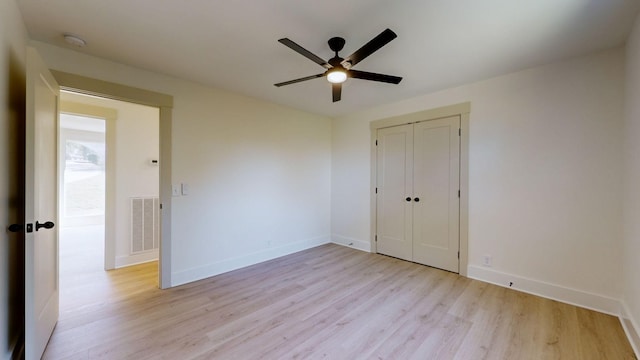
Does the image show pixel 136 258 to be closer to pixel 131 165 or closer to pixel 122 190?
pixel 122 190

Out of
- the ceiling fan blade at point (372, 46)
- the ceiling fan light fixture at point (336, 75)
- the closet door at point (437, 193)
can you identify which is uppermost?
the ceiling fan blade at point (372, 46)

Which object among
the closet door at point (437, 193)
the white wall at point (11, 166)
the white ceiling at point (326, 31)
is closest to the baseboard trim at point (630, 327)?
the closet door at point (437, 193)

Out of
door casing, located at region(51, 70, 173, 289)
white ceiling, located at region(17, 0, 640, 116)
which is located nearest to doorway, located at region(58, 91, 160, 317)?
door casing, located at region(51, 70, 173, 289)

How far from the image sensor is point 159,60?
2.61 meters

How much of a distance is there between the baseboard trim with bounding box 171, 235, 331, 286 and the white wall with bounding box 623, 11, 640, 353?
3.67m

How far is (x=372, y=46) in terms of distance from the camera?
1.84 m

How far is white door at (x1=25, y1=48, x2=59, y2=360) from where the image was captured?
64.1 inches

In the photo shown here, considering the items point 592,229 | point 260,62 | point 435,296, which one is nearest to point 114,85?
point 260,62

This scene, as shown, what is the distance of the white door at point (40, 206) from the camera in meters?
1.63

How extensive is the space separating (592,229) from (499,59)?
1870 mm

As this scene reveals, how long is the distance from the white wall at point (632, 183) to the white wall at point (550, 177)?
17 cm

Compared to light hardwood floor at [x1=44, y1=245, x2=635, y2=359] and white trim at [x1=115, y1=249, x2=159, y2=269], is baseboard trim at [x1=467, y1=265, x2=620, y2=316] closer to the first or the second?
light hardwood floor at [x1=44, y1=245, x2=635, y2=359]

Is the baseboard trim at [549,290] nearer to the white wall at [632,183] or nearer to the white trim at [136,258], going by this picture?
the white wall at [632,183]

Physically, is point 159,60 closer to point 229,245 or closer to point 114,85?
point 114,85
